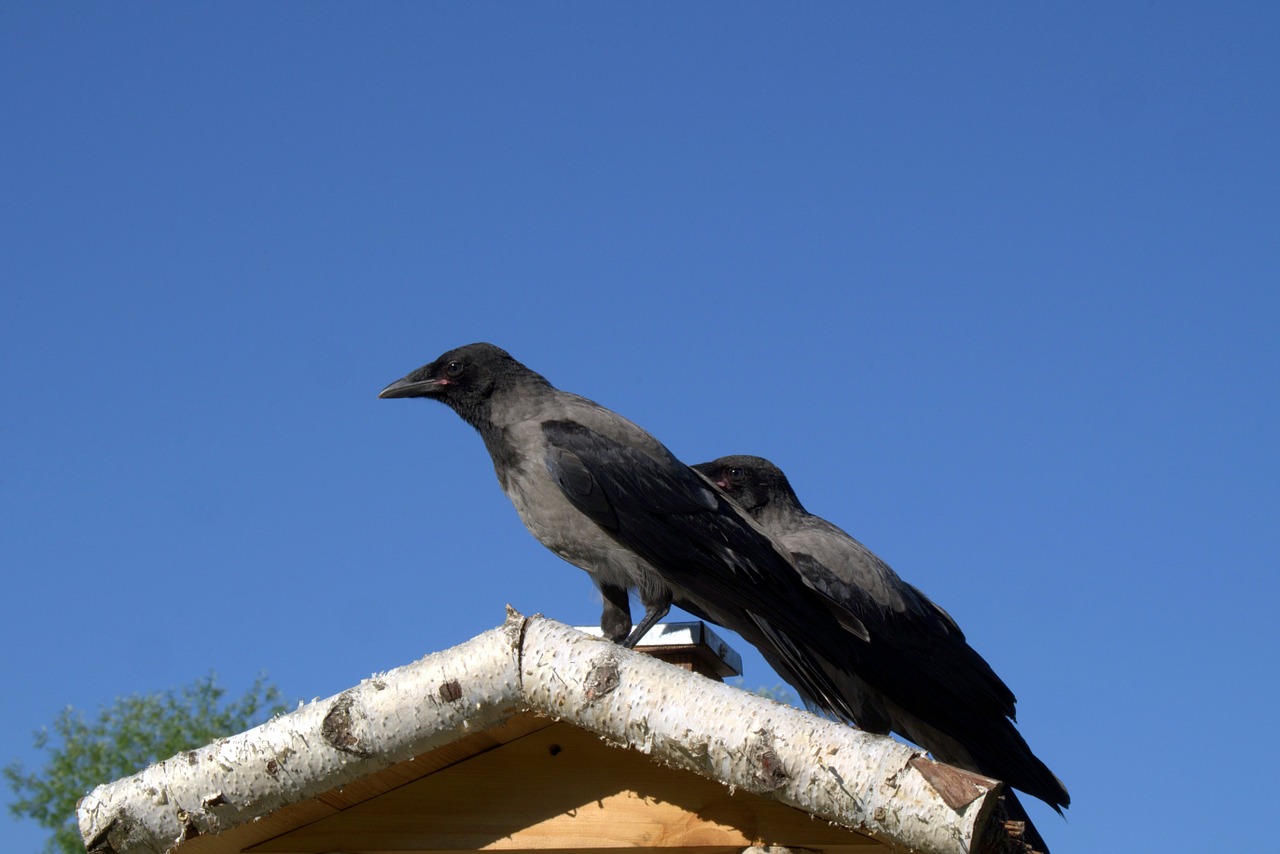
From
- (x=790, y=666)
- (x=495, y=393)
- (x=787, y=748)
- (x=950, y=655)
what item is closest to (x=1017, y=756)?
(x=950, y=655)

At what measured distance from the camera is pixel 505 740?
13.1ft

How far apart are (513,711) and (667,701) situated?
19.4 inches

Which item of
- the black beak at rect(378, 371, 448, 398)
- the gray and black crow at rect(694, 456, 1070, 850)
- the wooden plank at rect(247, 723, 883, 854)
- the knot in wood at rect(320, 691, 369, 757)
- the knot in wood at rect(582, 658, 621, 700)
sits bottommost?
the wooden plank at rect(247, 723, 883, 854)

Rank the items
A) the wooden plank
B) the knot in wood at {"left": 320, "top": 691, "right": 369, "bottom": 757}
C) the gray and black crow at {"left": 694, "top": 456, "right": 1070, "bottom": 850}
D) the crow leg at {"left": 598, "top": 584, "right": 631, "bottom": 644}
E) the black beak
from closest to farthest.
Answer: the knot in wood at {"left": 320, "top": 691, "right": 369, "bottom": 757}, the wooden plank, the crow leg at {"left": 598, "top": 584, "right": 631, "bottom": 644}, the gray and black crow at {"left": 694, "top": 456, "right": 1070, "bottom": 850}, the black beak

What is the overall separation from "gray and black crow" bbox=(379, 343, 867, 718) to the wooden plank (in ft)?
4.48

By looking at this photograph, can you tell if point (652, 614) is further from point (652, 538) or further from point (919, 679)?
point (919, 679)

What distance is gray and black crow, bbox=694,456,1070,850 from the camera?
21.1 ft

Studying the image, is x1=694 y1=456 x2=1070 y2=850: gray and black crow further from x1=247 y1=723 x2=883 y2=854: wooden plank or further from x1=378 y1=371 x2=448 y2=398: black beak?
x1=247 y1=723 x2=883 y2=854: wooden plank

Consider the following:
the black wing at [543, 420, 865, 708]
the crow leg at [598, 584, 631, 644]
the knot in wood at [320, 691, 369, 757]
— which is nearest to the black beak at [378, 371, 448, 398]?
the black wing at [543, 420, 865, 708]

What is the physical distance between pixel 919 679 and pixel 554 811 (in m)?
3.21

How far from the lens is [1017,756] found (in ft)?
21.4

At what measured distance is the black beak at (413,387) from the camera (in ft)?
21.5

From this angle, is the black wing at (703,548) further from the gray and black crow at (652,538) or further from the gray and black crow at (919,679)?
the gray and black crow at (919,679)

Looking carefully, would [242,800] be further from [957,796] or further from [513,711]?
Result: [957,796]
